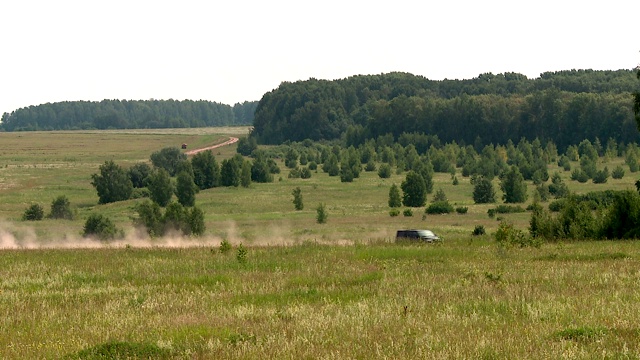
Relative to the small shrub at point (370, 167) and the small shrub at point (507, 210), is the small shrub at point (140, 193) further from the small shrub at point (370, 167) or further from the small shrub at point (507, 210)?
the small shrub at point (507, 210)

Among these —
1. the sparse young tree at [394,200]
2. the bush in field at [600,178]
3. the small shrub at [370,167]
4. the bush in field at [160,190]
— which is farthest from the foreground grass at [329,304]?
the small shrub at [370,167]

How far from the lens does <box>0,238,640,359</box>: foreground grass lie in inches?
706

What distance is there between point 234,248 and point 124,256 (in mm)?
6192

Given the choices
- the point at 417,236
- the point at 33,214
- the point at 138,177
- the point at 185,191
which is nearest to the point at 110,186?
the point at 185,191

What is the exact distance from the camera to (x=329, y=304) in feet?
78.6

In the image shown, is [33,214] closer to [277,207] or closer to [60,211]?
[60,211]


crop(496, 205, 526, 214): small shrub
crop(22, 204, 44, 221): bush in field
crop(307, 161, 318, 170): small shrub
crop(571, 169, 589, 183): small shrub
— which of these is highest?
crop(22, 204, 44, 221): bush in field

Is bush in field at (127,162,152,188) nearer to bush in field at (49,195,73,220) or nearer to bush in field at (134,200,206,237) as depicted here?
bush in field at (49,195,73,220)

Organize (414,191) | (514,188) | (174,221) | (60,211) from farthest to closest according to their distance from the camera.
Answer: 1. (514,188)
2. (414,191)
3. (60,211)
4. (174,221)

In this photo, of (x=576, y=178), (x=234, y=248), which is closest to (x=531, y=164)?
(x=576, y=178)

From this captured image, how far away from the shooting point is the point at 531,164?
145750 mm

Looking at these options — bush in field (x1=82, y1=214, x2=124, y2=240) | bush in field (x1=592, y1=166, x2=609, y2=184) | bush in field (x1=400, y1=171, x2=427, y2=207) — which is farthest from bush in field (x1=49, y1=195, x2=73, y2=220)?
bush in field (x1=592, y1=166, x2=609, y2=184)

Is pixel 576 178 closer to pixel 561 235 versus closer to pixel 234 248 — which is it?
pixel 561 235

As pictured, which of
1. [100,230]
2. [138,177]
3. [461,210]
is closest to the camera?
[100,230]
